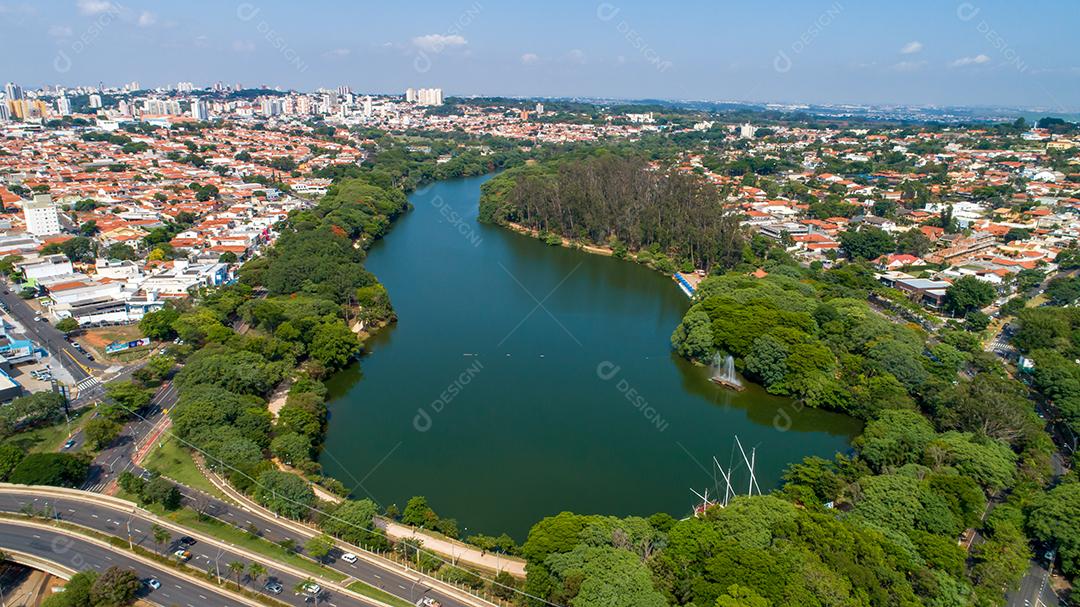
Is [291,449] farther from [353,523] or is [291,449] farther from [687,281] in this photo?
[687,281]

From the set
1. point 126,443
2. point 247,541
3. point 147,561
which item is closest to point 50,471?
point 126,443

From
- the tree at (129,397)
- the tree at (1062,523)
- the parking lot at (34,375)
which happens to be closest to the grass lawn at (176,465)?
the tree at (129,397)

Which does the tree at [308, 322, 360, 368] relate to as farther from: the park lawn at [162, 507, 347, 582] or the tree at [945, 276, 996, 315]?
the tree at [945, 276, 996, 315]

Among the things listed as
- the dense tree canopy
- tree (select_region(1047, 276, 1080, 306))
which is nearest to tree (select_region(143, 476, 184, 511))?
the dense tree canopy

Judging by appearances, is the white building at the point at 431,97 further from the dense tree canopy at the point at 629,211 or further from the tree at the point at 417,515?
the tree at the point at 417,515

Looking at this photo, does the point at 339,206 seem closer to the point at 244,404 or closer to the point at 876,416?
the point at 244,404

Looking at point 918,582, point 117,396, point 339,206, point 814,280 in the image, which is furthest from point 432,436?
point 339,206
